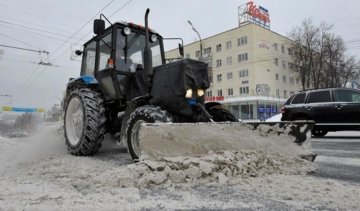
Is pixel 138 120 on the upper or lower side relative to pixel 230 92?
lower

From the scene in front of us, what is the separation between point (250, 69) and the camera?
46.8 m

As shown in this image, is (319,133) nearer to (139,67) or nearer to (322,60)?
(139,67)

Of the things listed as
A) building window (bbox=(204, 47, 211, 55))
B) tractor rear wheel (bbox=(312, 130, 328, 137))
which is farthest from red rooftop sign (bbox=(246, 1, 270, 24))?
tractor rear wheel (bbox=(312, 130, 328, 137))

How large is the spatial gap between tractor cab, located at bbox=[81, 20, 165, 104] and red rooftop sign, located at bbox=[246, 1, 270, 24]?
4569 cm

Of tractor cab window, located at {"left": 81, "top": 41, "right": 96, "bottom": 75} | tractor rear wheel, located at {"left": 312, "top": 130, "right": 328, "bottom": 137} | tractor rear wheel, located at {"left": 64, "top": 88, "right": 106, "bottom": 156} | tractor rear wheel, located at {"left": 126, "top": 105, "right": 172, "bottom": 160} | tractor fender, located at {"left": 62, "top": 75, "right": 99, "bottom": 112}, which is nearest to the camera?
tractor rear wheel, located at {"left": 126, "top": 105, "right": 172, "bottom": 160}

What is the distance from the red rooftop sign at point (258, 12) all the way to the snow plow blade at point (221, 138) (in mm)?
47506

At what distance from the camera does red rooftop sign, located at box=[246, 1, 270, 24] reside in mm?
49500

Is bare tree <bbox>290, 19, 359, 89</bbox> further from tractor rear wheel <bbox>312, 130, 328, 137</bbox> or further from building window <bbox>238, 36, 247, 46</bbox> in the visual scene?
tractor rear wheel <bbox>312, 130, 328, 137</bbox>

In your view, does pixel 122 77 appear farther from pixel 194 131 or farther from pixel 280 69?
pixel 280 69

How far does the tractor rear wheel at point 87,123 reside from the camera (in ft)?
19.4

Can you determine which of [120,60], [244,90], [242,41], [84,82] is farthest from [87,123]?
[242,41]

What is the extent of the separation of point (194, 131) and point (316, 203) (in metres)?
1.80

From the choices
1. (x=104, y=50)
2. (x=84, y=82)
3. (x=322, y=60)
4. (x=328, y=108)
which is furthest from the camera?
(x=322, y=60)

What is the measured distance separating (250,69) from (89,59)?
1631 inches
